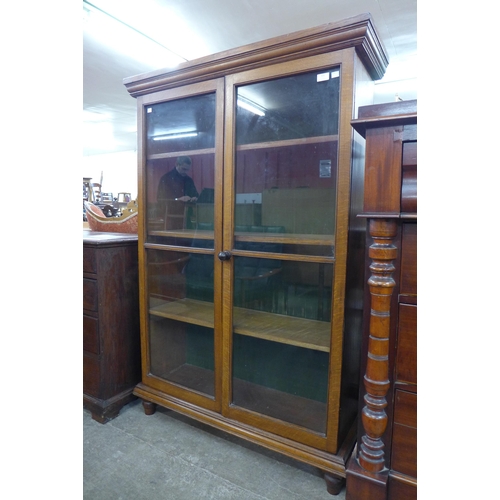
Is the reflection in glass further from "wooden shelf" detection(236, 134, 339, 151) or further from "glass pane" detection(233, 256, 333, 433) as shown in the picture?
"glass pane" detection(233, 256, 333, 433)

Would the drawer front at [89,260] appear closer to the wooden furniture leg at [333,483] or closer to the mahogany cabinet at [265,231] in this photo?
the mahogany cabinet at [265,231]

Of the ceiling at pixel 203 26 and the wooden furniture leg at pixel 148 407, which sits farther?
the ceiling at pixel 203 26

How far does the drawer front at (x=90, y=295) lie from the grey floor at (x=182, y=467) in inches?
21.6

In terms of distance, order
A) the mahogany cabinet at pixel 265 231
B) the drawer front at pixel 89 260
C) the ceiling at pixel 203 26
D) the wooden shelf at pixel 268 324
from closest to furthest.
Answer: the mahogany cabinet at pixel 265 231
the wooden shelf at pixel 268 324
the drawer front at pixel 89 260
the ceiling at pixel 203 26

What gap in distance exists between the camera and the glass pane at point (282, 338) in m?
1.25

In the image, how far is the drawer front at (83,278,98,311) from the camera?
5.01 feet

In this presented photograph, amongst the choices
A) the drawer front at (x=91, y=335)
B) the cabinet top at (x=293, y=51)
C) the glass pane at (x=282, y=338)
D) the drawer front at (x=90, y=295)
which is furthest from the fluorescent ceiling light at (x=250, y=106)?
the drawer front at (x=91, y=335)

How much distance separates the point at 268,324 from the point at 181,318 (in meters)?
0.43

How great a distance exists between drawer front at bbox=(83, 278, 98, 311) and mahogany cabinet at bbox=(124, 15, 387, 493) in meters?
0.21

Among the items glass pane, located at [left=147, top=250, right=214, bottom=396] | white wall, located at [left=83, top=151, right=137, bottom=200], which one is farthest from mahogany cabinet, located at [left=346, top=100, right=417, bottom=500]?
white wall, located at [left=83, top=151, right=137, bottom=200]

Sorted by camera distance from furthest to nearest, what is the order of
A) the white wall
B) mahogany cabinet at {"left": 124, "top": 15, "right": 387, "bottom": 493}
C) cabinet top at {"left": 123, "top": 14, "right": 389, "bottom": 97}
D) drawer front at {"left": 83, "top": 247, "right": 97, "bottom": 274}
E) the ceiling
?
the white wall → the ceiling → drawer front at {"left": 83, "top": 247, "right": 97, "bottom": 274} → mahogany cabinet at {"left": 124, "top": 15, "right": 387, "bottom": 493} → cabinet top at {"left": 123, "top": 14, "right": 389, "bottom": 97}

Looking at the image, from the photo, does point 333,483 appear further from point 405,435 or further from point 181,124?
point 181,124

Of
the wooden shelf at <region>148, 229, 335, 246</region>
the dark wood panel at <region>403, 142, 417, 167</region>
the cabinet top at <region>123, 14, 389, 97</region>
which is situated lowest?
the wooden shelf at <region>148, 229, 335, 246</region>

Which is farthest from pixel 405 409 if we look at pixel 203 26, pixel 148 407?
pixel 203 26
